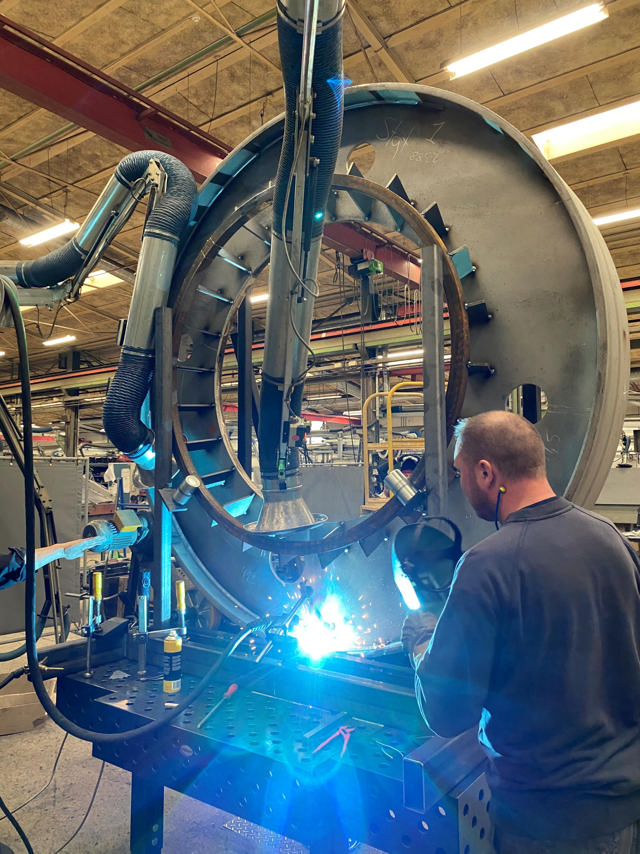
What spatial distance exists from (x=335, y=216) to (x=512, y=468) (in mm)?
1137

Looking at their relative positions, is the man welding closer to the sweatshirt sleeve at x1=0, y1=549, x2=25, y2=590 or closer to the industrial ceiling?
the sweatshirt sleeve at x1=0, y1=549, x2=25, y2=590

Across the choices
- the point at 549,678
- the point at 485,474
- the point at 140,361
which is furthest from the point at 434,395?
the point at 140,361

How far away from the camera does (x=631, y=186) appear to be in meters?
6.10

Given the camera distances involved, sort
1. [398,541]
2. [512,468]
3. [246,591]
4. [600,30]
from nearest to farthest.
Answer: [512,468]
[398,541]
[246,591]
[600,30]

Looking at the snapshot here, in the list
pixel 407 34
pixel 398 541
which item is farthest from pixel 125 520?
pixel 407 34

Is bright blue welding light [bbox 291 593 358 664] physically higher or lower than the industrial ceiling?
lower

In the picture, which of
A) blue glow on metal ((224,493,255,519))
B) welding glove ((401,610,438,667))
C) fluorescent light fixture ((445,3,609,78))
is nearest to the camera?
welding glove ((401,610,438,667))

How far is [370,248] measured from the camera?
6078 millimetres

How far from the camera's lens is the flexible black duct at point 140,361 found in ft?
6.52

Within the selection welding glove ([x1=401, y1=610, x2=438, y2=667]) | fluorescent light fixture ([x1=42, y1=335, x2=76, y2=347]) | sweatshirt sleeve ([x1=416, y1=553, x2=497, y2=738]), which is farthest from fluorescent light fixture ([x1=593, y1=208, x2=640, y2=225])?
fluorescent light fixture ([x1=42, y1=335, x2=76, y2=347])

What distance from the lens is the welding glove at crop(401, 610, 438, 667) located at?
4.11ft

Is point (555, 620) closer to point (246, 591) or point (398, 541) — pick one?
point (398, 541)

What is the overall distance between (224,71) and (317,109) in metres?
3.72

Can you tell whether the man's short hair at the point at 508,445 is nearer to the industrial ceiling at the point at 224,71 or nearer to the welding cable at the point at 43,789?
→ the welding cable at the point at 43,789
